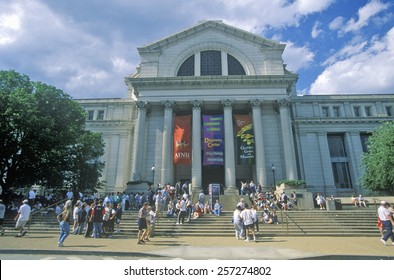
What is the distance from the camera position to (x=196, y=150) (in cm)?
3088

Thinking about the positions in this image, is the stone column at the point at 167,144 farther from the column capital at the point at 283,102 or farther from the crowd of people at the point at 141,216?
the column capital at the point at 283,102

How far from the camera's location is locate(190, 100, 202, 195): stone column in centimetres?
2929

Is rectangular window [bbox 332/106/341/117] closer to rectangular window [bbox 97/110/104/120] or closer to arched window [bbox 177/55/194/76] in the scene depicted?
arched window [bbox 177/55/194/76]

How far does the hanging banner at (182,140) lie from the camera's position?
1170 inches

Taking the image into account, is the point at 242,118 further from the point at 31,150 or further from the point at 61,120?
the point at 31,150

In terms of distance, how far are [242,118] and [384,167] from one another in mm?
15255

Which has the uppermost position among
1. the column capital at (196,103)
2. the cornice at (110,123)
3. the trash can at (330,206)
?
the column capital at (196,103)

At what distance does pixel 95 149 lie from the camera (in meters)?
29.4

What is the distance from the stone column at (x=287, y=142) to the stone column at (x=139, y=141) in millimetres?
17405

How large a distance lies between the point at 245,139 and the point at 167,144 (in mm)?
9453

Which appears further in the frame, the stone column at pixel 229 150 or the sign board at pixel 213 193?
the stone column at pixel 229 150

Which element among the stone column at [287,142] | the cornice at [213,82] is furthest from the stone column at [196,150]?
the stone column at [287,142]

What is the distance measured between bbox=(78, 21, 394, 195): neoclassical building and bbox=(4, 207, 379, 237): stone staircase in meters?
10.8

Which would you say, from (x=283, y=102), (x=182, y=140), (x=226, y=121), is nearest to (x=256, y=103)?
(x=283, y=102)
